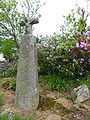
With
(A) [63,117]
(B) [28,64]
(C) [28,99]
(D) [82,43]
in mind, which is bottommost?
(A) [63,117]

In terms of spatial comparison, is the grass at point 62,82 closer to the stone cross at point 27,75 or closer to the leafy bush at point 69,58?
the leafy bush at point 69,58

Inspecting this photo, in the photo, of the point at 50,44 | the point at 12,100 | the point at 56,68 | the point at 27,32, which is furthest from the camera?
the point at 50,44

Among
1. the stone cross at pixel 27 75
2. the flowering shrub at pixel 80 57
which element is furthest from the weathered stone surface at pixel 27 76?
the flowering shrub at pixel 80 57

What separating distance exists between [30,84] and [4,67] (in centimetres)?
456

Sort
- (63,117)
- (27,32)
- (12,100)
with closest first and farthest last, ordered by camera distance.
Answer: (63,117)
(27,32)
(12,100)

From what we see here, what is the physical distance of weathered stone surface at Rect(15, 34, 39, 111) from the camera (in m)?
3.04

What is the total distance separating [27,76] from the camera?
3039 mm

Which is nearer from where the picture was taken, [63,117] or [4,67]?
[63,117]

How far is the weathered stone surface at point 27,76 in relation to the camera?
3045mm

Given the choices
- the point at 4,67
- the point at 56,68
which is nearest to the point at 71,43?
the point at 56,68

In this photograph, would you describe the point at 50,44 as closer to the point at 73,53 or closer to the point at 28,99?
the point at 73,53

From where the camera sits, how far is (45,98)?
139 inches

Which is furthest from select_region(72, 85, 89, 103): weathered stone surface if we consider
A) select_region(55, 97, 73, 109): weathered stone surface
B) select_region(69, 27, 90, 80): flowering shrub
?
select_region(69, 27, 90, 80): flowering shrub

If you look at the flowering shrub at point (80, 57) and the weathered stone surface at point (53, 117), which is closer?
the weathered stone surface at point (53, 117)
